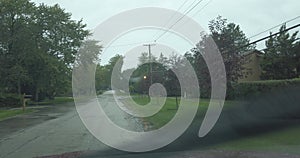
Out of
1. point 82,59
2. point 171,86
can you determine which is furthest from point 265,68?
point 82,59

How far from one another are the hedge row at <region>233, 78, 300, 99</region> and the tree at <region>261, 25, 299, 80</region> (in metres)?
20.0

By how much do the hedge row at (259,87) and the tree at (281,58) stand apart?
788 inches

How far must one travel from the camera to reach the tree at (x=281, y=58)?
4278cm

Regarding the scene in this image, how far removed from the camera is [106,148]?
1111cm

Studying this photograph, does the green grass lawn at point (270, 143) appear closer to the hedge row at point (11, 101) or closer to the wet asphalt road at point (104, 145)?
the wet asphalt road at point (104, 145)

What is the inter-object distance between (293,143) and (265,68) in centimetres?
3650

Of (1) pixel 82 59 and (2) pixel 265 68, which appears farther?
(1) pixel 82 59

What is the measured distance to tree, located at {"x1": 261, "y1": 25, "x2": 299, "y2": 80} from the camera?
A: 4278 cm

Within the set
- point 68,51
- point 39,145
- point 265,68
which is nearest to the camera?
point 39,145

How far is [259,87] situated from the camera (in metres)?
22.5

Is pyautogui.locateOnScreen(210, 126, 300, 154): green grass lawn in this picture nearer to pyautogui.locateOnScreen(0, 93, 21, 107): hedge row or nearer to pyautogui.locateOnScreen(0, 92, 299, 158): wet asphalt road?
pyautogui.locateOnScreen(0, 92, 299, 158): wet asphalt road

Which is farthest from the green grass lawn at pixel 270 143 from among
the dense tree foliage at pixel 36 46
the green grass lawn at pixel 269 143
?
the dense tree foliage at pixel 36 46

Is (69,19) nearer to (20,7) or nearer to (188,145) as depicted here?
(20,7)

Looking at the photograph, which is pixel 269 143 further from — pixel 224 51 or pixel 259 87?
pixel 259 87
